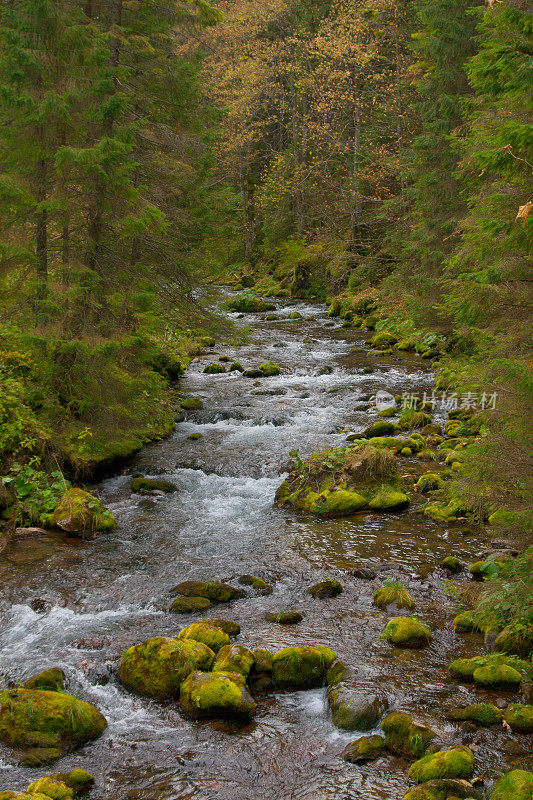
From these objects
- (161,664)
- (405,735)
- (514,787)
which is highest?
(514,787)

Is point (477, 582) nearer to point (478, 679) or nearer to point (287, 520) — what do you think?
point (478, 679)

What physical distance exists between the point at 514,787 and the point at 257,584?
162 inches

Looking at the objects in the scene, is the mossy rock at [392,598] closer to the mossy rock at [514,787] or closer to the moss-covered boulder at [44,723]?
the mossy rock at [514,787]

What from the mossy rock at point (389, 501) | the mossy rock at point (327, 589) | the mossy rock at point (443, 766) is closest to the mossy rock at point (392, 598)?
the mossy rock at point (327, 589)

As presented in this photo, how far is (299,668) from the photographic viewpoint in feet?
19.1

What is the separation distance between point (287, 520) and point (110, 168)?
21.5 feet

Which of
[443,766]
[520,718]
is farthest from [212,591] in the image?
[520,718]

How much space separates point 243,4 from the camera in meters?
32.9

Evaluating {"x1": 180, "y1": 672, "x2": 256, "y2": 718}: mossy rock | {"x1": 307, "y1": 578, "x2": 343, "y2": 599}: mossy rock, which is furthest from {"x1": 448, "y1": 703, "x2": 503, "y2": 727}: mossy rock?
{"x1": 307, "y1": 578, "x2": 343, "y2": 599}: mossy rock

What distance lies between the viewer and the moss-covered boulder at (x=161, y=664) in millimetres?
5637

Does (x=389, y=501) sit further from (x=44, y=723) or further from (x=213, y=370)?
(x=213, y=370)

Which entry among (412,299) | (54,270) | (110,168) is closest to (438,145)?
(412,299)

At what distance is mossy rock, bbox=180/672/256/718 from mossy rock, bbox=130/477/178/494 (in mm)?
5722

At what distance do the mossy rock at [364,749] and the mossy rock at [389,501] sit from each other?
5.18 metres
